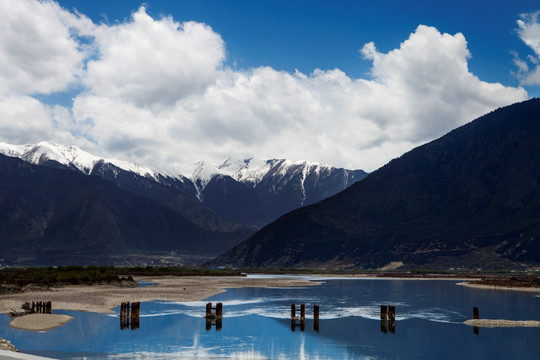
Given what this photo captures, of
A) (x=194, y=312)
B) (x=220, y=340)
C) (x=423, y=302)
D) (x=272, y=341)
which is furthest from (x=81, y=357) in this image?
(x=423, y=302)

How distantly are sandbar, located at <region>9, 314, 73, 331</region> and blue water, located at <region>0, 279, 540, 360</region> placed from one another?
94 centimetres

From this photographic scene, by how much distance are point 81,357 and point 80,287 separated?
59.6 meters

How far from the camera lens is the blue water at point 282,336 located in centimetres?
4053

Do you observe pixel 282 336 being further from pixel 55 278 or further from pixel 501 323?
pixel 55 278

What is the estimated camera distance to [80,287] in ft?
309

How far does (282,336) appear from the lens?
158 ft

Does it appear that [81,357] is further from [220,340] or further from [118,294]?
[118,294]

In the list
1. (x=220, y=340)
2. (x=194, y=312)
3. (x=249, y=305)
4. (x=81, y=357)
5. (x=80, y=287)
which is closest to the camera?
(x=81, y=357)

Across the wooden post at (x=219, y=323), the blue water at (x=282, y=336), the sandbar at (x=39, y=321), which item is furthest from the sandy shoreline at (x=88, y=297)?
the wooden post at (x=219, y=323)

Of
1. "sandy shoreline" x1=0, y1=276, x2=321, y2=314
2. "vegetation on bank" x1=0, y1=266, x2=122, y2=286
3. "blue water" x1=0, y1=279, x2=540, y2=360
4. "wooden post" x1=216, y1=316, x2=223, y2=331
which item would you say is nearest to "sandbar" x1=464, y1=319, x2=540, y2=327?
"blue water" x1=0, y1=279, x2=540, y2=360

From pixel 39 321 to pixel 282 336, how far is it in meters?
21.2

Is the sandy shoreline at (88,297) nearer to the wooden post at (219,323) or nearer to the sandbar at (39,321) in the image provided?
the sandbar at (39,321)

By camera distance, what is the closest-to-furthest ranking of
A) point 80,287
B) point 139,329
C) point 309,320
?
1. point 139,329
2. point 309,320
3. point 80,287

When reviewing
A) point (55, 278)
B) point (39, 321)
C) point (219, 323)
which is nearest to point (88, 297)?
point (55, 278)
